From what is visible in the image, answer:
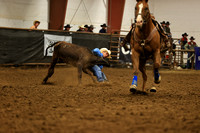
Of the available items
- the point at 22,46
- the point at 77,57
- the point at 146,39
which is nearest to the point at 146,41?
the point at 146,39

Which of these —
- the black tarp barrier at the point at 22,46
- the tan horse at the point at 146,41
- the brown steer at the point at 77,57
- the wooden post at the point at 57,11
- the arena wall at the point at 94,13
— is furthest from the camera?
the wooden post at the point at 57,11

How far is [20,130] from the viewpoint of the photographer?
2875 mm

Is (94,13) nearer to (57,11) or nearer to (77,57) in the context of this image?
(57,11)

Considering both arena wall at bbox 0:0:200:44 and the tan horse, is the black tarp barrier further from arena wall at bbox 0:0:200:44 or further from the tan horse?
the tan horse

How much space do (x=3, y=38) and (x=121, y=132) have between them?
9638 mm

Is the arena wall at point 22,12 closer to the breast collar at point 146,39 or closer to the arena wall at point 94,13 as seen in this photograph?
the arena wall at point 94,13

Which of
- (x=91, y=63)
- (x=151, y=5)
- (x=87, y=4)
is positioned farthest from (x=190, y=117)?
(x=151, y=5)

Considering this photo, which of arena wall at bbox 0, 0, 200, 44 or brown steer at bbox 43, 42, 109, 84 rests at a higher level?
arena wall at bbox 0, 0, 200, 44

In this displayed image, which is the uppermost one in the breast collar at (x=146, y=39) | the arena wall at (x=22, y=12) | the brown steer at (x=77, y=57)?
the arena wall at (x=22, y=12)

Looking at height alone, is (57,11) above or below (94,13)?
below


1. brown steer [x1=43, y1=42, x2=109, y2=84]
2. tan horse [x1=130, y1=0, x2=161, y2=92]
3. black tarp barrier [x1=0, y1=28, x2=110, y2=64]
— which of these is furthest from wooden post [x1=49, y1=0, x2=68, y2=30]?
tan horse [x1=130, y1=0, x2=161, y2=92]

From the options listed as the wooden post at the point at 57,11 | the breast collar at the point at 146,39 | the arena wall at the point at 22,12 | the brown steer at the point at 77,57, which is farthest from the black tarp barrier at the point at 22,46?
the breast collar at the point at 146,39

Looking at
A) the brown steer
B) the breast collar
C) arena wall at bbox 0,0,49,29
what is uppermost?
arena wall at bbox 0,0,49,29

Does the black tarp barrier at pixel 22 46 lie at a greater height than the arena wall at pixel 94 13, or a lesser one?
lesser
